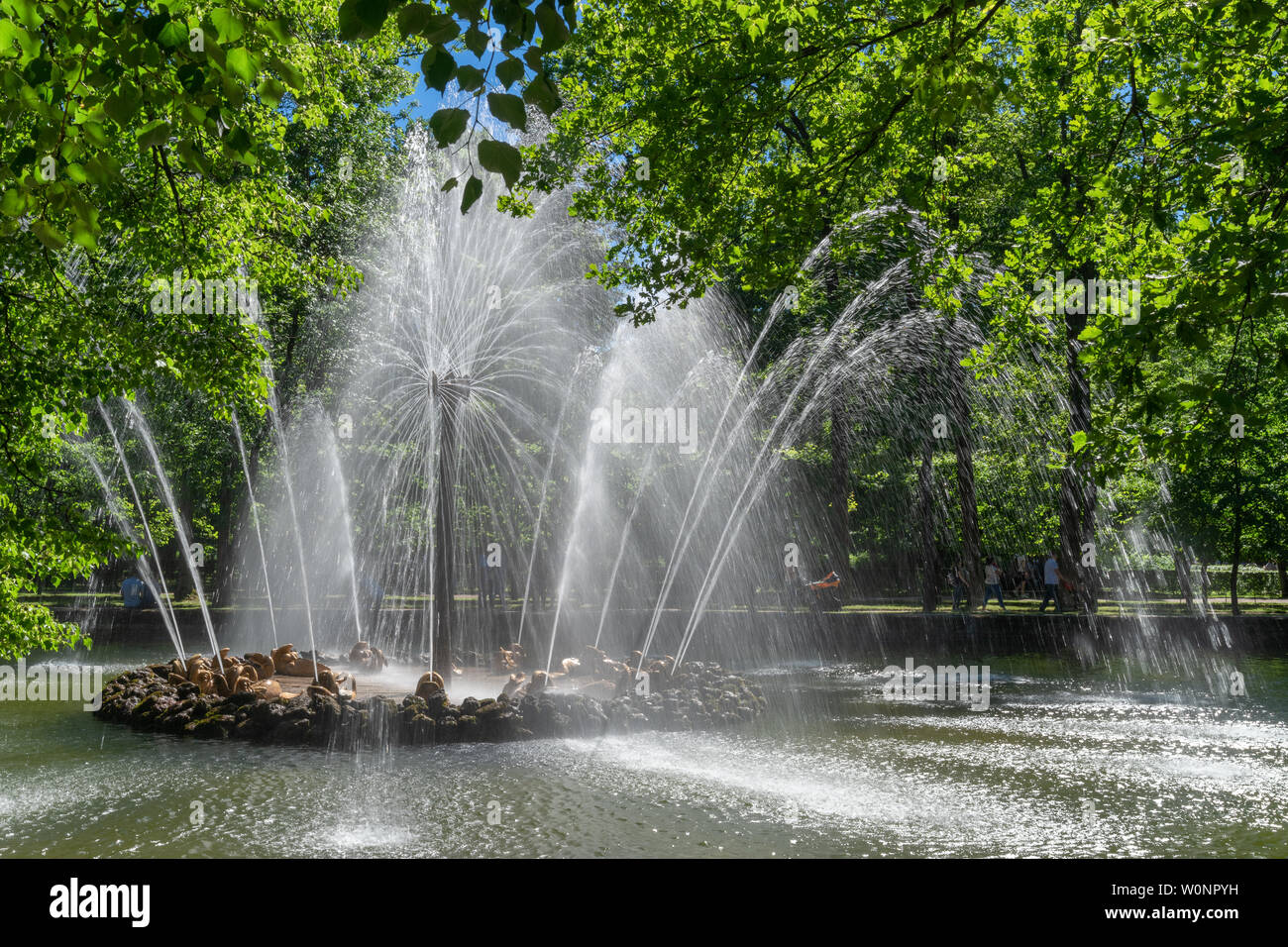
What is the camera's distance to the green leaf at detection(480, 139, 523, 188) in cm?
239

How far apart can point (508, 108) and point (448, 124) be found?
24cm

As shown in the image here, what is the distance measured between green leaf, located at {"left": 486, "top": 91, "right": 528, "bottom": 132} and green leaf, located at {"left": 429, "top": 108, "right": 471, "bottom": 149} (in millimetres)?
124

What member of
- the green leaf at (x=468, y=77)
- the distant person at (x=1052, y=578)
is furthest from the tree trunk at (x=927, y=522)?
the green leaf at (x=468, y=77)

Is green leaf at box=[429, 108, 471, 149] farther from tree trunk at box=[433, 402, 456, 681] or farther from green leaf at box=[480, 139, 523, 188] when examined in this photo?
tree trunk at box=[433, 402, 456, 681]

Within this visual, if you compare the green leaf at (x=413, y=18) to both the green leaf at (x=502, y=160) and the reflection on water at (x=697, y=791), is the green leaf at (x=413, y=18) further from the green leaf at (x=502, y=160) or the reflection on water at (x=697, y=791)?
the reflection on water at (x=697, y=791)

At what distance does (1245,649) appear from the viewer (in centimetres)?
1783

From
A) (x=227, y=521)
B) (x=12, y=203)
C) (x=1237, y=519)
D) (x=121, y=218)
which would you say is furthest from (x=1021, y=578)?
(x=12, y=203)

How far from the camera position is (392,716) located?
34.0 feet

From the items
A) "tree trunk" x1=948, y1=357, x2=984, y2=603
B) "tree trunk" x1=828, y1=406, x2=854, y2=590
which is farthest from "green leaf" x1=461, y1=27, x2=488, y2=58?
"tree trunk" x1=828, y1=406, x2=854, y2=590

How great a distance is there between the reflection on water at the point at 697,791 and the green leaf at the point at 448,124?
17.3 ft

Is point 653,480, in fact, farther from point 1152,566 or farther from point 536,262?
point 1152,566

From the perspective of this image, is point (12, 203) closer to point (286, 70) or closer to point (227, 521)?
point (286, 70)
